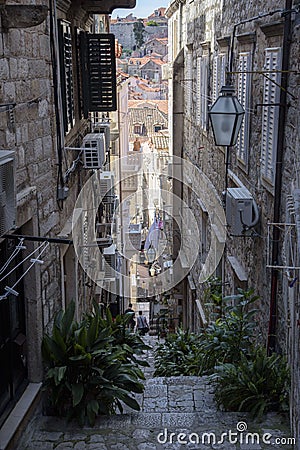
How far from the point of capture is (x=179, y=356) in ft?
25.6

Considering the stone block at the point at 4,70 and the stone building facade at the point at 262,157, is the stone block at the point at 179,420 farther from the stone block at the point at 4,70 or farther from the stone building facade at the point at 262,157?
the stone block at the point at 4,70

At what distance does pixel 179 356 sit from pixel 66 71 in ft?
14.1

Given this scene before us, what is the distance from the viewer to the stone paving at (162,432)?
4884 millimetres

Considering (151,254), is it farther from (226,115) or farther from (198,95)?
(226,115)

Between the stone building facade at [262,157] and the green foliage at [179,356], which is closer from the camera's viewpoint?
the stone building facade at [262,157]

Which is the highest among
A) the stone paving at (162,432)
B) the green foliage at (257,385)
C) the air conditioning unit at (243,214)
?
the air conditioning unit at (243,214)

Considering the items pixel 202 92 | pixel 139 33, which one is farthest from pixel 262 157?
pixel 139 33

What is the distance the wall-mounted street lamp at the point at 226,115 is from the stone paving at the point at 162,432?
9.71 ft

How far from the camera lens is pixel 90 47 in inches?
369

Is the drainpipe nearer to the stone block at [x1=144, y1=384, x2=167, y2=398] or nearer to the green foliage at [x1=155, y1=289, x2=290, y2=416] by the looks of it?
the green foliage at [x1=155, y1=289, x2=290, y2=416]

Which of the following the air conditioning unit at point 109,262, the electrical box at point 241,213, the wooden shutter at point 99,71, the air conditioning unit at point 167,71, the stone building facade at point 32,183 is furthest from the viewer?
the air conditioning unit at point 167,71

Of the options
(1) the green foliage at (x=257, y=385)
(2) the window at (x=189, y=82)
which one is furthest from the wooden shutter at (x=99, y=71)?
(1) the green foliage at (x=257, y=385)

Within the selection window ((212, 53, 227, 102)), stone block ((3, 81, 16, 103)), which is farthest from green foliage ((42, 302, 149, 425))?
window ((212, 53, 227, 102))

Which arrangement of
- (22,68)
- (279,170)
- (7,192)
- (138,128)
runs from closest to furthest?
(7,192) → (22,68) → (279,170) → (138,128)
